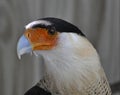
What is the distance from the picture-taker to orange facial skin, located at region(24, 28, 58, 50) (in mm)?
1300

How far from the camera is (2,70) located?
1879mm

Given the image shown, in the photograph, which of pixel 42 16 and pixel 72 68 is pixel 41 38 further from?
pixel 42 16

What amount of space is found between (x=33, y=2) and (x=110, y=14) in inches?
23.2

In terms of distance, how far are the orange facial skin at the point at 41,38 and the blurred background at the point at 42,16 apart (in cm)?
55

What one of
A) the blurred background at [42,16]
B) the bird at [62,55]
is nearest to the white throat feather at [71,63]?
the bird at [62,55]

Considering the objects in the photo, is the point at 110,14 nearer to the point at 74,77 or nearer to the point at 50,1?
the point at 50,1

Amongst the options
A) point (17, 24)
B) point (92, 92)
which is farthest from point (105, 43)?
point (92, 92)

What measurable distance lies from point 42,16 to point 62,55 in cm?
68

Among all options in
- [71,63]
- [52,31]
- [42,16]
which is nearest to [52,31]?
[52,31]

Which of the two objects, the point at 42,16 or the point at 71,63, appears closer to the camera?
the point at 71,63

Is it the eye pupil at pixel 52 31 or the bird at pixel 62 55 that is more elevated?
the eye pupil at pixel 52 31

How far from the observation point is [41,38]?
131 centimetres

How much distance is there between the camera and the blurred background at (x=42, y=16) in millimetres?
1860

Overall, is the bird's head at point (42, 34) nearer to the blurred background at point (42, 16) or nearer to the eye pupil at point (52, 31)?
the eye pupil at point (52, 31)
